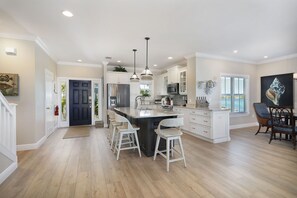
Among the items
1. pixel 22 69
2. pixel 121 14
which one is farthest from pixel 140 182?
pixel 22 69

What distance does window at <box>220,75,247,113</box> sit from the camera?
5812mm

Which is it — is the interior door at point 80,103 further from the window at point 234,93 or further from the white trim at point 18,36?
the window at point 234,93

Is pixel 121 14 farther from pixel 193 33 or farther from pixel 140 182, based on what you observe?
pixel 140 182

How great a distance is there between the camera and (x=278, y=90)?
5691mm

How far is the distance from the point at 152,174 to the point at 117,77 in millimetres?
4577

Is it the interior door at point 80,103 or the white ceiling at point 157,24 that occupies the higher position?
the white ceiling at point 157,24

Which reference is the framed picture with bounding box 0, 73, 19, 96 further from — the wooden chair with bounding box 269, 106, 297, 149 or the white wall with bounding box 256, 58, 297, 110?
the white wall with bounding box 256, 58, 297, 110

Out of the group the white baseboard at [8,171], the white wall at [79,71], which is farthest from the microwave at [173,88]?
the white baseboard at [8,171]

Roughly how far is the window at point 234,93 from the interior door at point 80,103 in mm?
5277

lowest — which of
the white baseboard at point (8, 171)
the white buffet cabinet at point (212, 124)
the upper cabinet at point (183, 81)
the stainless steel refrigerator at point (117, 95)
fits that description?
the white baseboard at point (8, 171)

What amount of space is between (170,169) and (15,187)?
2252 millimetres

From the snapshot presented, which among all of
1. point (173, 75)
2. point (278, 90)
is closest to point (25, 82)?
point (173, 75)

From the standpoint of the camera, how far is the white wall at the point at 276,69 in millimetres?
5254

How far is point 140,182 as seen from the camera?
2281 mm
